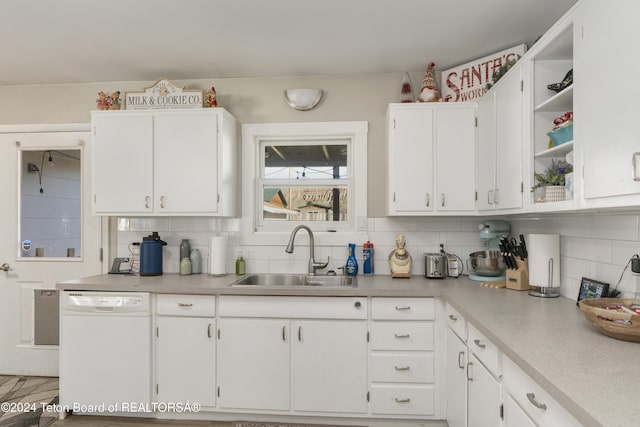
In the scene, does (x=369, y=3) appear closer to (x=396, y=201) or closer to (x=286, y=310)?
(x=396, y=201)

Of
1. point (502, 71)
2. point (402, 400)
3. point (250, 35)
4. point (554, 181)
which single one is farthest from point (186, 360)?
point (502, 71)

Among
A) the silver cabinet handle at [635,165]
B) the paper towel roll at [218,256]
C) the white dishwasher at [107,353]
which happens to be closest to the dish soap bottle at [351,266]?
the paper towel roll at [218,256]

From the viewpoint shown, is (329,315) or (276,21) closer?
(276,21)

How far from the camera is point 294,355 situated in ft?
7.88

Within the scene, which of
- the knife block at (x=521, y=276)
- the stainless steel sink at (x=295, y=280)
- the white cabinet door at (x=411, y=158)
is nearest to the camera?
the knife block at (x=521, y=276)

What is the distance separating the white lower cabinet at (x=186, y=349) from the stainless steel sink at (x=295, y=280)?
0.42 m

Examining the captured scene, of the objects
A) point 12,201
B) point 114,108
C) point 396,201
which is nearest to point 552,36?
point 396,201

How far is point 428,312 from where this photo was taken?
2.37 m

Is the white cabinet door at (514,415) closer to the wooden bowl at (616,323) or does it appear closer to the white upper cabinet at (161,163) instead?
the wooden bowl at (616,323)

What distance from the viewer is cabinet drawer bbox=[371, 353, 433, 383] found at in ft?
7.77

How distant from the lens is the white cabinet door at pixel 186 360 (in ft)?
8.00

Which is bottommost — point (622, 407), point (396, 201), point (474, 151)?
point (622, 407)

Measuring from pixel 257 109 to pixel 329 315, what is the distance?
70.2 inches

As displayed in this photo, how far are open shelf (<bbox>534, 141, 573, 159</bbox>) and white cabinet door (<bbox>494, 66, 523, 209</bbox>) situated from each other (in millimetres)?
122
